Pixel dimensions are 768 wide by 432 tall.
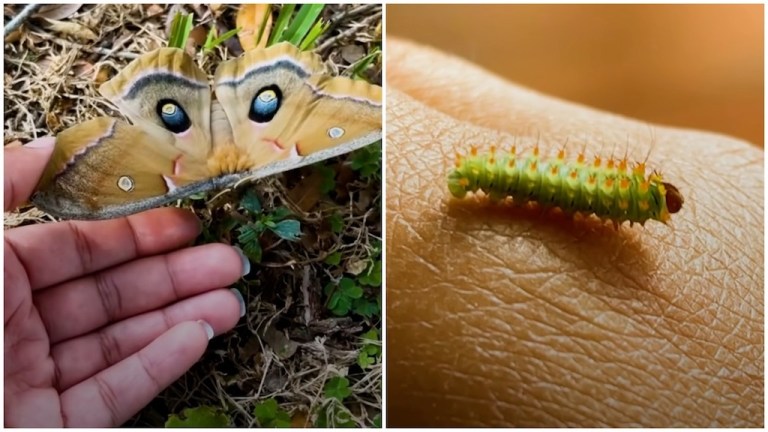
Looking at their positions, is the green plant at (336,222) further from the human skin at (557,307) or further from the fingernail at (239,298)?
the fingernail at (239,298)

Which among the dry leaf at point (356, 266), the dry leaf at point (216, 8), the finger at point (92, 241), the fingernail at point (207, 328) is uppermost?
the dry leaf at point (216, 8)

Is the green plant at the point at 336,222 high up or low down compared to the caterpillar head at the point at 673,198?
down

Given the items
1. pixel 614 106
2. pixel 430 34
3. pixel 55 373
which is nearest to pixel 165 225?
pixel 55 373

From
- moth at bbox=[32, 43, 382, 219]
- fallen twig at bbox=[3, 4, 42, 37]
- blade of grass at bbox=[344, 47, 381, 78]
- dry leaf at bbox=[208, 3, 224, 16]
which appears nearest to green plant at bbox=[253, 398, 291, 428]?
moth at bbox=[32, 43, 382, 219]

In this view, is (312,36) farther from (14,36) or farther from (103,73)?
(14,36)

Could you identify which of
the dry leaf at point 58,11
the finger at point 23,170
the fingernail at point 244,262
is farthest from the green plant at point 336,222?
the dry leaf at point 58,11
